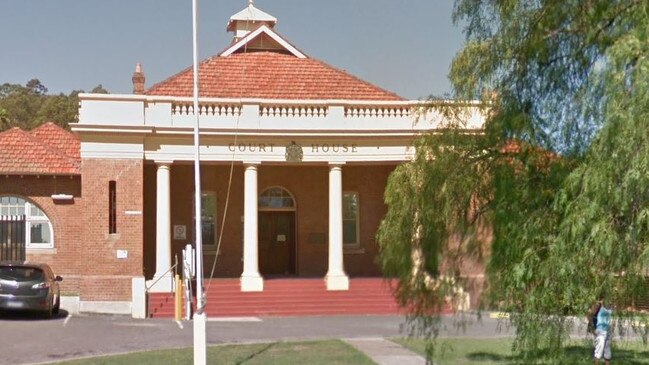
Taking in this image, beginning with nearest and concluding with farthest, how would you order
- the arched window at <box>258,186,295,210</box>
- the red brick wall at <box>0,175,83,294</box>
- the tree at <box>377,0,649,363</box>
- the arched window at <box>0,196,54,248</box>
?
the tree at <box>377,0,649,363</box> < the red brick wall at <box>0,175,83,294</box> < the arched window at <box>0,196,54,248</box> < the arched window at <box>258,186,295,210</box>

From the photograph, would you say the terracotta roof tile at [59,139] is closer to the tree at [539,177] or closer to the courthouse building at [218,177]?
the courthouse building at [218,177]

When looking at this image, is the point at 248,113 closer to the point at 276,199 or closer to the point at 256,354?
the point at 276,199

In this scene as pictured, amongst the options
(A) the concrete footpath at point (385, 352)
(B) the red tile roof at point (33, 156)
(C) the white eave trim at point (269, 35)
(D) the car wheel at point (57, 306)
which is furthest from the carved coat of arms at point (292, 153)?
(A) the concrete footpath at point (385, 352)

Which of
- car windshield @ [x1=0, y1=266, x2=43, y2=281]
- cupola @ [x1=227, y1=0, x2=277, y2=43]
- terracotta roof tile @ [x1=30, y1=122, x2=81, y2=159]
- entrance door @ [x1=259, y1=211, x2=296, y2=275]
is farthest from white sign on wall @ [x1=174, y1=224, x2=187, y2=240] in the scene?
cupola @ [x1=227, y1=0, x2=277, y2=43]

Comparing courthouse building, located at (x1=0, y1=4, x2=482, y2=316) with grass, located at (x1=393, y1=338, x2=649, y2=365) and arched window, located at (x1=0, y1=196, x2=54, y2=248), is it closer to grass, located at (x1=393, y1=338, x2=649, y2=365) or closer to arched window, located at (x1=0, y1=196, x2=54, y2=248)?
arched window, located at (x1=0, y1=196, x2=54, y2=248)

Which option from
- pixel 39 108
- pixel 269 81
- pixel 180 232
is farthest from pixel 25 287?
pixel 39 108

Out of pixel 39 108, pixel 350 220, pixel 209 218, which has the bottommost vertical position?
pixel 350 220

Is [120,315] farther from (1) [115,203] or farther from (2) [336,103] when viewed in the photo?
(2) [336,103]

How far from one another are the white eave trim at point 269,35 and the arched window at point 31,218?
9838 millimetres

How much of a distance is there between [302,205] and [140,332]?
11590mm

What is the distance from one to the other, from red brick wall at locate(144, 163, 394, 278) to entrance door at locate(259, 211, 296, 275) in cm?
47

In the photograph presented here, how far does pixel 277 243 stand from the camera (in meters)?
33.6

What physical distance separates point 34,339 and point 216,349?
14.1ft

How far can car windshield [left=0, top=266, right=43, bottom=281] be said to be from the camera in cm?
2438
